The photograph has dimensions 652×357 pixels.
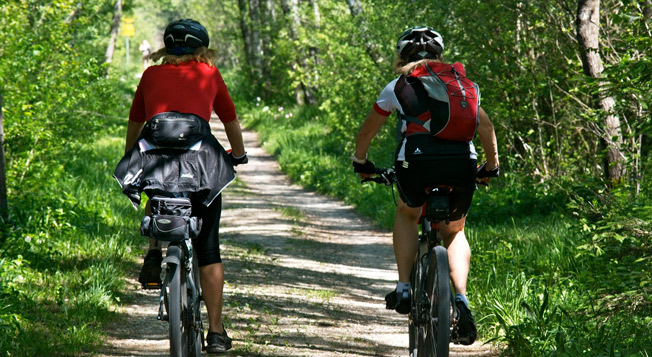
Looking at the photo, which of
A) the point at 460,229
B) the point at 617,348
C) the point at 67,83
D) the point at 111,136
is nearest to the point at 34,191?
the point at 67,83

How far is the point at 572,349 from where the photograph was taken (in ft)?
13.8

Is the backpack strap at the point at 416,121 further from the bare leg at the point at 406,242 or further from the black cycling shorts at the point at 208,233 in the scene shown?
the black cycling shorts at the point at 208,233

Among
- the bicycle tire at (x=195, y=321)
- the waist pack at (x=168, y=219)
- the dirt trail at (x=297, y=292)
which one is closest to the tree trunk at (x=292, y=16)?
the dirt trail at (x=297, y=292)

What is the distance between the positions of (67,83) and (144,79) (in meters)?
8.16

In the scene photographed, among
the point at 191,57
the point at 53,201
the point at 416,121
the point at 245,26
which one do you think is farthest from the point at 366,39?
the point at 245,26

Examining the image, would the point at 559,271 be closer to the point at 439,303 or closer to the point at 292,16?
the point at 439,303

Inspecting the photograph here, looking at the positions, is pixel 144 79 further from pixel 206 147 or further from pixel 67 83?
pixel 67 83

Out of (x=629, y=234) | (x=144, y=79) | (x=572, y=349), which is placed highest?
(x=144, y=79)

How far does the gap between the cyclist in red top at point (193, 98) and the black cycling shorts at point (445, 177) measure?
1.04 m

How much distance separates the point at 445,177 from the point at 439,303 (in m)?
0.66

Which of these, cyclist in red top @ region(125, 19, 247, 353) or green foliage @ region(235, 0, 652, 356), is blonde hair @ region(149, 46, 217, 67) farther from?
green foliage @ region(235, 0, 652, 356)

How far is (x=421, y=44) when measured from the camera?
4.27 metres

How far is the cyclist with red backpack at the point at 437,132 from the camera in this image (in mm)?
3965

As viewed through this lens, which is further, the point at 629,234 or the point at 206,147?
the point at 629,234
